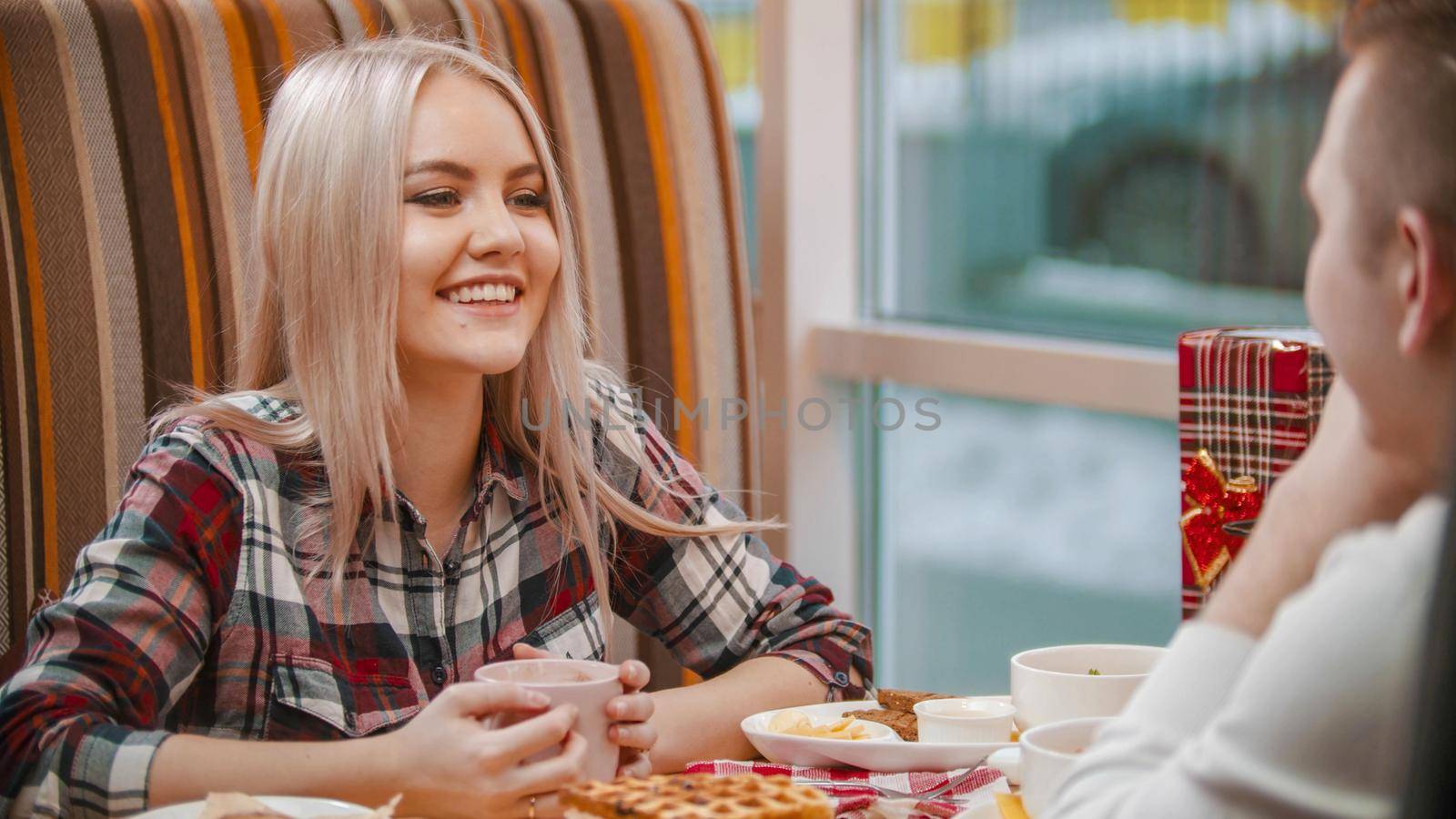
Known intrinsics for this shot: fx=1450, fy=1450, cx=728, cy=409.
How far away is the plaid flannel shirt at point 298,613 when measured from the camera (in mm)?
814

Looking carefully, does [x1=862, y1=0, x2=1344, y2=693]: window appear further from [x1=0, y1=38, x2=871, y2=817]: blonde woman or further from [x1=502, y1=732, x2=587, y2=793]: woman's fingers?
[x1=502, y1=732, x2=587, y2=793]: woman's fingers

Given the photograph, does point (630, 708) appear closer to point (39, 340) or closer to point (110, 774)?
point (110, 774)

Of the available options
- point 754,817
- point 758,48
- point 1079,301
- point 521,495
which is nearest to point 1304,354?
point 754,817

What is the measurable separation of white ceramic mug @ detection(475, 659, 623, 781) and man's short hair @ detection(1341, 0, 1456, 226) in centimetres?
43

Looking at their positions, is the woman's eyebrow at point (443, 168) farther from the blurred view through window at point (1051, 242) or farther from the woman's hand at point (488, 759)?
the blurred view through window at point (1051, 242)

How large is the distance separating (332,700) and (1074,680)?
50cm

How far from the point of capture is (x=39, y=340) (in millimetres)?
1263

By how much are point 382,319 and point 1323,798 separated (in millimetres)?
728

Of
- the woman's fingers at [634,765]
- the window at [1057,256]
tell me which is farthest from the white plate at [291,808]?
the window at [1057,256]

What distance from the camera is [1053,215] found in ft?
6.57

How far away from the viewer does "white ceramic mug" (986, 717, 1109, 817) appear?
0.57 metres

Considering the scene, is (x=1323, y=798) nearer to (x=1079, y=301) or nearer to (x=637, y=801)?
(x=637, y=801)

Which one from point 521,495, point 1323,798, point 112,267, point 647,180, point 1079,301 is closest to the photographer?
point 1323,798

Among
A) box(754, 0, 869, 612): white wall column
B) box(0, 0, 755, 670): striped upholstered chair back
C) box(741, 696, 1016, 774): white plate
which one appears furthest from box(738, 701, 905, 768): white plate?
box(754, 0, 869, 612): white wall column
